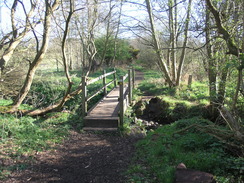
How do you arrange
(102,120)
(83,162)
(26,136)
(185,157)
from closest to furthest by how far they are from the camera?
(185,157) < (83,162) < (26,136) < (102,120)

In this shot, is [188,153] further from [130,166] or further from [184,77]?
[184,77]

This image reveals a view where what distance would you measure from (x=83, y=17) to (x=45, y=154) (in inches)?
492

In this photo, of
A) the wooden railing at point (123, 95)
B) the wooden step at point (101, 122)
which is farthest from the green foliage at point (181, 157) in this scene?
the wooden railing at point (123, 95)

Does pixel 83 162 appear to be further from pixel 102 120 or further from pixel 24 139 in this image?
pixel 102 120

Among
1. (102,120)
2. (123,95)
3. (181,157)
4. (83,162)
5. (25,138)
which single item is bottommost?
Answer: (83,162)

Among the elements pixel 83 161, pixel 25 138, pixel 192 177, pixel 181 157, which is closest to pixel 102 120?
pixel 83 161

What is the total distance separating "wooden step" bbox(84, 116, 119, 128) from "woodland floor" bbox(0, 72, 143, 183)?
433mm

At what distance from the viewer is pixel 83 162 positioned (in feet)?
15.4

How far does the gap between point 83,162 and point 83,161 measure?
48 millimetres

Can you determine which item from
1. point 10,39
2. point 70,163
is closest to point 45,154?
A: point 70,163

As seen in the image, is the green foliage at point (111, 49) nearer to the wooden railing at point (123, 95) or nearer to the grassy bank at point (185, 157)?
the wooden railing at point (123, 95)

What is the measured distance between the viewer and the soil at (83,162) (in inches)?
155

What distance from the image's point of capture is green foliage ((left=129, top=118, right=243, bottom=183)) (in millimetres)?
3805

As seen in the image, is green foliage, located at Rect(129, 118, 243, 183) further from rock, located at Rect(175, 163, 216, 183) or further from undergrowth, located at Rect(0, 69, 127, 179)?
undergrowth, located at Rect(0, 69, 127, 179)
